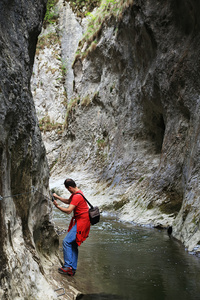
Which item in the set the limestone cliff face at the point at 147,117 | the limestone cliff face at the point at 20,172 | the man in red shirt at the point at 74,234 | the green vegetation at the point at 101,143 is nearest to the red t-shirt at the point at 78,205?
the man in red shirt at the point at 74,234

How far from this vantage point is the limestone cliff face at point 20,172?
12.0ft

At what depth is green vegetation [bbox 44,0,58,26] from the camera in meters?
40.7

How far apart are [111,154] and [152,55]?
6832mm

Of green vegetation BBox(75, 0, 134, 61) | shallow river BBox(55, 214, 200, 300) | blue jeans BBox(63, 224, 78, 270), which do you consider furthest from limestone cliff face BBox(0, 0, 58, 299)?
green vegetation BBox(75, 0, 134, 61)

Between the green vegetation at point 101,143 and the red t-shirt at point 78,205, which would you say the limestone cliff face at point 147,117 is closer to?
the green vegetation at point 101,143

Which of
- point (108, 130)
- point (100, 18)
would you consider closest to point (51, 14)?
point (100, 18)

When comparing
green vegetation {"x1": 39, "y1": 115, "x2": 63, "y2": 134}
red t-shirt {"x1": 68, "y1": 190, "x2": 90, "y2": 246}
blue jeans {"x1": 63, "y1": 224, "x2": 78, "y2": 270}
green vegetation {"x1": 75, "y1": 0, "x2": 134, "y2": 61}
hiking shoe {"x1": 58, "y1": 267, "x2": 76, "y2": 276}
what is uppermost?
green vegetation {"x1": 75, "y1": 0, "x2": 134, "y2": 61}

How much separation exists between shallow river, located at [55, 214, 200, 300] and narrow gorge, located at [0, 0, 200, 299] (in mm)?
563

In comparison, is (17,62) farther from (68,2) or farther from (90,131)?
(68,2)

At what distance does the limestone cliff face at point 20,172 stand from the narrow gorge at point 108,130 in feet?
0.06

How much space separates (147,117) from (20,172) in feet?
42.7

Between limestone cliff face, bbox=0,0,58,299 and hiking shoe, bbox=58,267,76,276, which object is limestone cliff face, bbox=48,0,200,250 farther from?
limestone cliff face, bbox=0,0,58,299

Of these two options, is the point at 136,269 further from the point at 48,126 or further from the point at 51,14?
the point at 51,14

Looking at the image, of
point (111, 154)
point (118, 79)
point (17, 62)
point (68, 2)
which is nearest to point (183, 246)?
point (17, 62)
